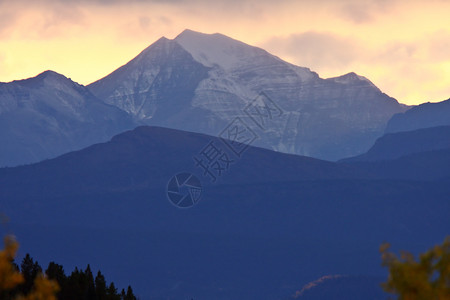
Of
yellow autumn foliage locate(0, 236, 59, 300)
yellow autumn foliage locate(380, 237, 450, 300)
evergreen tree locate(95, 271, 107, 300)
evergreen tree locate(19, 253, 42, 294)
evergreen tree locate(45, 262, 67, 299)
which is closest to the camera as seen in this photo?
yellow autumn foliage locate(0, 236, 59, 300)

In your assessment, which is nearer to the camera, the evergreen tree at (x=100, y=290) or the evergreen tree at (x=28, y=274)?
the evergreen tree at (x=28, y=274)

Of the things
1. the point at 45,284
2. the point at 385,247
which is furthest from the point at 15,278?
the point at 385,247

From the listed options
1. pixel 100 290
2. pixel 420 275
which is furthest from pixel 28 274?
pixel 420 275

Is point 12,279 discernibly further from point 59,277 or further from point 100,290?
point 59,277

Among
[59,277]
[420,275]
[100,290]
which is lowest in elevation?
[420,275]

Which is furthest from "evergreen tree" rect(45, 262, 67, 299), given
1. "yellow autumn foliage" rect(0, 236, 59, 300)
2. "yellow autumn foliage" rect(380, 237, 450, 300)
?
"yellow autumn foliage" rect(380, 237, 450, 300)

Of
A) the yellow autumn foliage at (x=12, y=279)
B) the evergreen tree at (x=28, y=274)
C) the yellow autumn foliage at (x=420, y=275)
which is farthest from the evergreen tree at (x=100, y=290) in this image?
the yellow autumn foliage at (x=420, y=275)

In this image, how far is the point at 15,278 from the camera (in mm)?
31391

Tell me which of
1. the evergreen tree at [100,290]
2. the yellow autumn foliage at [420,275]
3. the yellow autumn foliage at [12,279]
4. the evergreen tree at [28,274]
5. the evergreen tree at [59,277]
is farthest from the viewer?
the evergreen tree at [100,290]

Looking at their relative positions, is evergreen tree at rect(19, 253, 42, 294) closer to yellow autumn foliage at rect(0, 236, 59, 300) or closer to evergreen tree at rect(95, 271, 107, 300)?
evergreen tree at rect(95, 271, 107, 300)

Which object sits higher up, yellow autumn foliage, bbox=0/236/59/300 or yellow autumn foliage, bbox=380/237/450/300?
yellow autumn foliage, bbox=0/236/59/300

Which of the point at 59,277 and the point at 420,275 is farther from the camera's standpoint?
the point at 59,277

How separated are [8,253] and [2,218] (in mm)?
1482

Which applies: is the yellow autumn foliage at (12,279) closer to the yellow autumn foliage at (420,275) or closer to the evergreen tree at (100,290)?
the yellow autumn foliage at (420,275)
